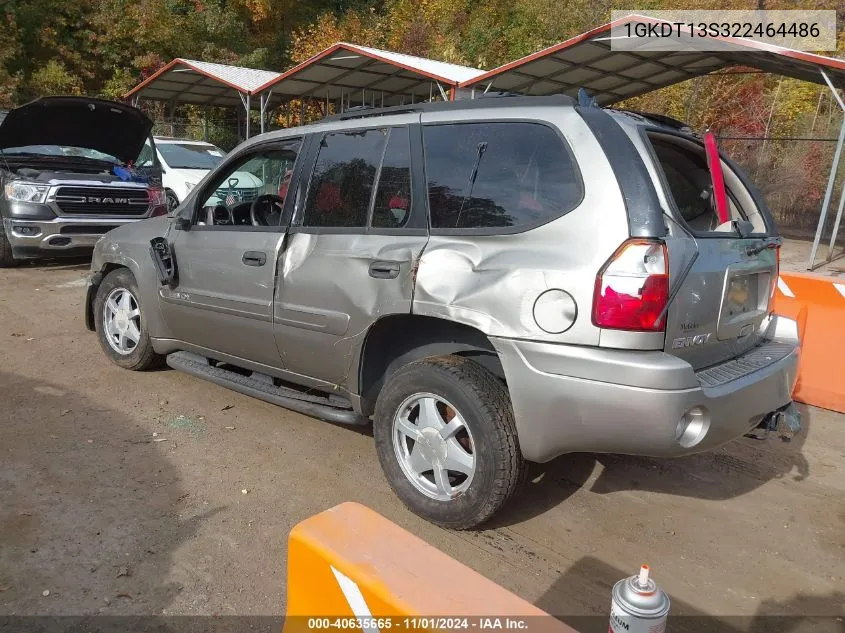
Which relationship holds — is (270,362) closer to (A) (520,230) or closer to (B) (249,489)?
(B) (249,489)

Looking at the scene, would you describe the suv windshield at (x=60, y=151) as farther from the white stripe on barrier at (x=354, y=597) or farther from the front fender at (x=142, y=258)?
the white stripe on barrier at (x=354, y=597)

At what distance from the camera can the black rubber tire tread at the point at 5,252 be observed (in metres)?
8.41

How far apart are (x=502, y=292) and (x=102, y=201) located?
24.0 feet

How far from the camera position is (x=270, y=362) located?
13.3 ft

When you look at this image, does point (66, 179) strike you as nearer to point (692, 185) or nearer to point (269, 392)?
point (269, 392)

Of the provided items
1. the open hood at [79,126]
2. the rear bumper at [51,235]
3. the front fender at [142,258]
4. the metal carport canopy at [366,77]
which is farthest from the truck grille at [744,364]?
the metal carport canopy at [366,77]

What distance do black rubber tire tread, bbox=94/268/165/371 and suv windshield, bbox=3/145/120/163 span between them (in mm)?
4507

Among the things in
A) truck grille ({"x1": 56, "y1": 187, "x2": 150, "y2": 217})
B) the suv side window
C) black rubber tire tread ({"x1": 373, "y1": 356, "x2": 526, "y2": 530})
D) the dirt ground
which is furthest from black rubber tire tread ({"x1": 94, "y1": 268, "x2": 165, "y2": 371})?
truck grille ({"x1": 56, "y1": 187, "x2": 150, "y2": 217})

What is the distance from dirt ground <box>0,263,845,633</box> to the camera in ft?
9.07

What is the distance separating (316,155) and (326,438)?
1.76 metres

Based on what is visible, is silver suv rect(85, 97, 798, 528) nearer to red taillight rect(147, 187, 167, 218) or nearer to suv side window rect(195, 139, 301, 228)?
suv side window rect(195, 139, 301, 228)

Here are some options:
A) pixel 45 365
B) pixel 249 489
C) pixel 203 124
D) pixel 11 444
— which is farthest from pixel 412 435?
pixel 203 124

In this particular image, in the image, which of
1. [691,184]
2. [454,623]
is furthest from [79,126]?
[454,623]

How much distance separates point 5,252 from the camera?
8.59 meters
